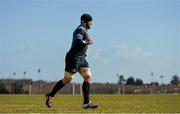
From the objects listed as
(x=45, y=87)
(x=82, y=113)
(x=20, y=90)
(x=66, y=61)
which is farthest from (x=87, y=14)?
(x=45, y=87)

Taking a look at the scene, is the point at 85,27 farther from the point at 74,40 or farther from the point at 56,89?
the point at 56,89

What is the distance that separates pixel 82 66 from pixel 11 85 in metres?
73.4

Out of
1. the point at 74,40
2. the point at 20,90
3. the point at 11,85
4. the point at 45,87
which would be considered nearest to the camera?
the point at 74,40

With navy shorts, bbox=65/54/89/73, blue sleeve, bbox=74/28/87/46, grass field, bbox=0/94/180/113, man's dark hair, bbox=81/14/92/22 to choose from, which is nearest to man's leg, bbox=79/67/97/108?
navy shorts, bbox=65/54/89/73

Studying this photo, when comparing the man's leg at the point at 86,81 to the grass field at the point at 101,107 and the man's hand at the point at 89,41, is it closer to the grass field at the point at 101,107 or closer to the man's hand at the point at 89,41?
the grass field at the point at 101,107

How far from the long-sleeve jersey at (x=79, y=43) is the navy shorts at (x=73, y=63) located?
0.10 m

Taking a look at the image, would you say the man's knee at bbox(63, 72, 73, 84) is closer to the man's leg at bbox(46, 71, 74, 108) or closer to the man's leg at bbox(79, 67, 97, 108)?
the man's leg at bbox(46, 71, 74, 108)

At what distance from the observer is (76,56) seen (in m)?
13.2

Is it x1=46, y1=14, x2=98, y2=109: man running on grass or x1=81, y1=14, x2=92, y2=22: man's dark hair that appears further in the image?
x1=81, y1=14, x2=92, y2=22: man's dark hair

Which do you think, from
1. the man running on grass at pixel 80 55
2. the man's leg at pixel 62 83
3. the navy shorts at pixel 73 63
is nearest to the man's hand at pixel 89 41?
the man running on grass at pixel 80 55

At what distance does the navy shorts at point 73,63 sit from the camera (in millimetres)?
13188

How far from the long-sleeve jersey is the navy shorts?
99 millimetres

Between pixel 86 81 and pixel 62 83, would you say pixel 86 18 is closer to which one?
pixel 86 81

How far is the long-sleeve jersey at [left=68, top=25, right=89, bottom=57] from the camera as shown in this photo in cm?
1307
